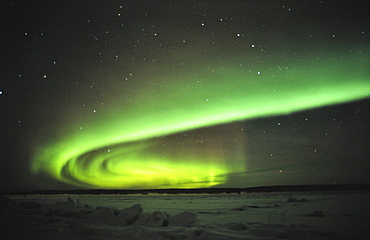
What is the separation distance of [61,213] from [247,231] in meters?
3.57

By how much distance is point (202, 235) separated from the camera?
3570 millimetres

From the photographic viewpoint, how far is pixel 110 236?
340cm

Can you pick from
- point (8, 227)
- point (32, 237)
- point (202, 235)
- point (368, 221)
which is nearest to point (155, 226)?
point (202, 235)

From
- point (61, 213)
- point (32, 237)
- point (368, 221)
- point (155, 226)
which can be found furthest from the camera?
Answer: point (61, 213)

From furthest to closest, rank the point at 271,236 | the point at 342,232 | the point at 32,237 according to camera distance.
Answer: the point at 342,232 → the point at 271,236 → the point at 32,237

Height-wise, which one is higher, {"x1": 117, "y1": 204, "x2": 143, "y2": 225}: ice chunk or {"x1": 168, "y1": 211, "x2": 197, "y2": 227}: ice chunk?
{"x1": 117, "y1": 204, "x2": 143, "y2": 225}: ice chunk

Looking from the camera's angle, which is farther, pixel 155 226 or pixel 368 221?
pixel 368 221

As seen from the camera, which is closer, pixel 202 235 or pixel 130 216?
pixel 202 235

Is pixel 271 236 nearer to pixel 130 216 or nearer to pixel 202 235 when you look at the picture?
pixel 202 235

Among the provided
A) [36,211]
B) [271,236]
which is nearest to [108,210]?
[36,211]

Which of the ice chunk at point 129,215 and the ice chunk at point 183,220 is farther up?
the ice chunk at point 129,215

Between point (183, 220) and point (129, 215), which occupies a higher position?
point (129, 215)

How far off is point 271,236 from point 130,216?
8.64 ft

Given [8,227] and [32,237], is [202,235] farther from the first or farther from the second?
[8,227]
